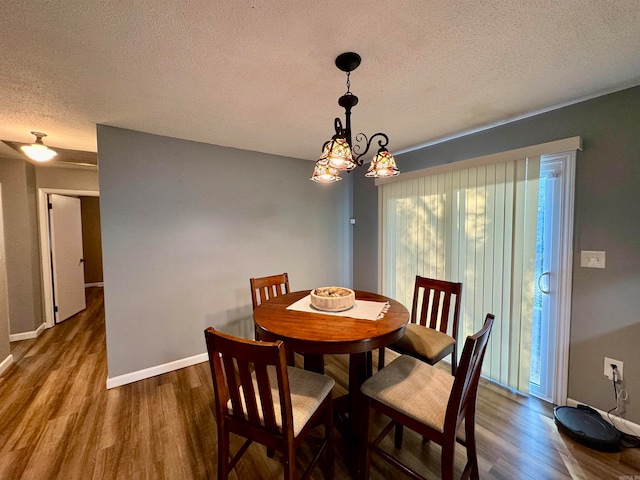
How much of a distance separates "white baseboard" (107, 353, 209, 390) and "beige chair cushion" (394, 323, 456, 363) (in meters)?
2.09

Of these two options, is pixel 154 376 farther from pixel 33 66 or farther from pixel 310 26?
pixel 310 26

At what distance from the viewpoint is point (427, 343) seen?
185 cm

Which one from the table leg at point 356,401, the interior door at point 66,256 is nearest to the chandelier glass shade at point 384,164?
the table leg at point 356,401

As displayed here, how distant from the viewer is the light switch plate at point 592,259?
5.93ft

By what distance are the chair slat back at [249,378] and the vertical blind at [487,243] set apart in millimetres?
2073

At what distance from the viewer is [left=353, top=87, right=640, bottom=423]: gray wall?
1700 mm

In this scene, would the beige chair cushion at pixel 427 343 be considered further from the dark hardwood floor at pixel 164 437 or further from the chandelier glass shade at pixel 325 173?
the chandelier glass shade at pixel 325 173

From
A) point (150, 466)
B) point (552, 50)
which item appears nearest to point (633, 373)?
point (552, 50)

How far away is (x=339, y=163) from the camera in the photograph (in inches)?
55.4

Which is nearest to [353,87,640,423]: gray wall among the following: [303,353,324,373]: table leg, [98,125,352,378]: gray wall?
[303,353,324,373]: table leg

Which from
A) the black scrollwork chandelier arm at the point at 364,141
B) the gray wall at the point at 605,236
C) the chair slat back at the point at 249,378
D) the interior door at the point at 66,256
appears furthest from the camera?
the interior door at the point at 66,256

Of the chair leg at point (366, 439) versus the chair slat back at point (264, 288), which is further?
the chair slat back at point (264, 288)

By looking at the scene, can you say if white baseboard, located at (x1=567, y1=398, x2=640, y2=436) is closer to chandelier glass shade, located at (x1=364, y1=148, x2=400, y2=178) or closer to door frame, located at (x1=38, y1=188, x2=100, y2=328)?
chandelier glass shade, located at (x1=364, y1=148, x2=400, y2=178)

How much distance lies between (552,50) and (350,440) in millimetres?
2494
